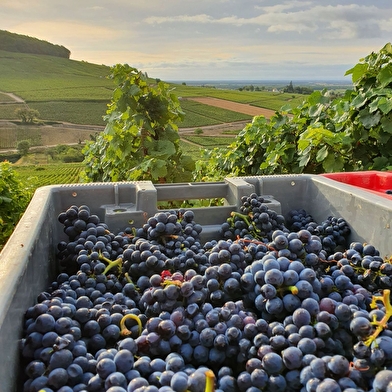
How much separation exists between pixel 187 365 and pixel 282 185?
1.28m

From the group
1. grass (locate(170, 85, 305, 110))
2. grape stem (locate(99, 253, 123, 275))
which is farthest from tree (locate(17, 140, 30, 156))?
grape stem (locate(99, 253, 123, 275))

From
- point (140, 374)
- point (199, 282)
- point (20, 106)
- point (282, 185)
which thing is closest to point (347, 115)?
point (282, 185)

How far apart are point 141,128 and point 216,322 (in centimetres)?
365

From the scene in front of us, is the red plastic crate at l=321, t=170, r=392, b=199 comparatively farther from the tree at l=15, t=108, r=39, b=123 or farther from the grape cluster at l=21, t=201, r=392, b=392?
the tree at l=15, t=108, r=39, b=123

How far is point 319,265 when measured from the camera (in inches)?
49.7

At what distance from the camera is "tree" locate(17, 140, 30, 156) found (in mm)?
60969

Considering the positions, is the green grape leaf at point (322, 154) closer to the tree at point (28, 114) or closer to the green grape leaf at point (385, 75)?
the green grape leaf at point (385, 75)

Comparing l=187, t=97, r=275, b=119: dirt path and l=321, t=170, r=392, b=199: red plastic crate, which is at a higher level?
l=187, t=97, r=275, b=119: dirt path

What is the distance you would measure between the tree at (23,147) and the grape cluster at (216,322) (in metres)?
65.0

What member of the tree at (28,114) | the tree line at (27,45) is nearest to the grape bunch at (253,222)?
the tree at (28,114)

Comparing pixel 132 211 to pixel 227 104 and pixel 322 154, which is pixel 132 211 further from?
pixel 227 104

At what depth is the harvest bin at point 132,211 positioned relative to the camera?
0.97m

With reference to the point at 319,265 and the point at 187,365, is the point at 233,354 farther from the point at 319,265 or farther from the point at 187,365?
the point at 319,265

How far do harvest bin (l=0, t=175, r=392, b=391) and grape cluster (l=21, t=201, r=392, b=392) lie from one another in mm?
81
